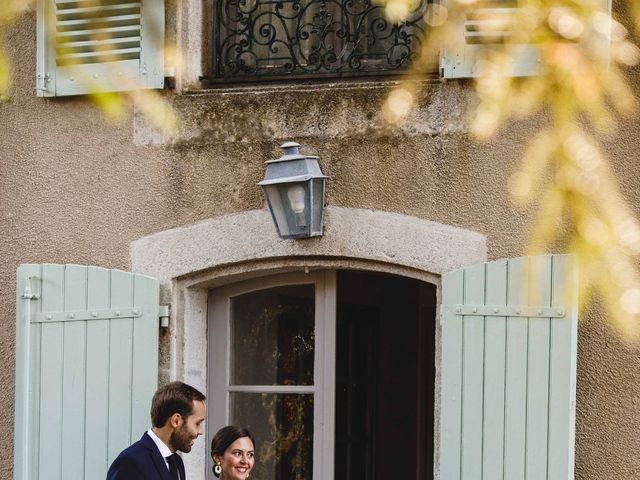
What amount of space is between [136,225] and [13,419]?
117cm

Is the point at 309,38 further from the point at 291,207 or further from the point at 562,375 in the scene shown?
the point at 562,375

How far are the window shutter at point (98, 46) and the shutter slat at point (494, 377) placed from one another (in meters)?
1.92

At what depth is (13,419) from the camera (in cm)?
710

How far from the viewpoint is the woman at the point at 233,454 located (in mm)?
6039

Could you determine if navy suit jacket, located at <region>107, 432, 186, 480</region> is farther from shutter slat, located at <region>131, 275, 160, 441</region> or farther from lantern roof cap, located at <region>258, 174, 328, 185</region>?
lantern roof cap, located at <region>258, 174, 328, 185</region>

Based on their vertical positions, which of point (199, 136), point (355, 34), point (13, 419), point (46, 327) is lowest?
point (13, 419)

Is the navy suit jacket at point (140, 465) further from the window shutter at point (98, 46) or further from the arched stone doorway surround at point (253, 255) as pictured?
the window shutter at point (98, 46)

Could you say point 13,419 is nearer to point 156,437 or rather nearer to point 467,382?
point 156,437

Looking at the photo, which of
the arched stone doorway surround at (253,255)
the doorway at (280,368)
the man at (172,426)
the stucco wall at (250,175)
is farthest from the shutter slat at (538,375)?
the man at (172,426)

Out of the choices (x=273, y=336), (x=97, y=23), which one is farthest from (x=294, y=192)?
(x=97, y=23)

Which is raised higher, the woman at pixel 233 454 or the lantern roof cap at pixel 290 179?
the lantern roof cap at pixel 290 179

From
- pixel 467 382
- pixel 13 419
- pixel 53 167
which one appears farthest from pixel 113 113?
pixel 467 382

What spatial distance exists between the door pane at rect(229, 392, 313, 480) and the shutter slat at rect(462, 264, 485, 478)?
3.41ft

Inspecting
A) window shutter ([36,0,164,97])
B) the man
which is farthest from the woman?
window shutter ([36,0,164,97])
